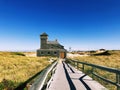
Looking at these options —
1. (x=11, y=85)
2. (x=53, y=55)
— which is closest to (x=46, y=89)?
(x=11, y=85)

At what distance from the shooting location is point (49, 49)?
206 ft

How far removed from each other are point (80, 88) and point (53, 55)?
182 ft

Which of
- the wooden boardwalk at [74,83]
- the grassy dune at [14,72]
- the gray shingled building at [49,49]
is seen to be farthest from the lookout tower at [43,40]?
the wooden boardwalk at [74,83]

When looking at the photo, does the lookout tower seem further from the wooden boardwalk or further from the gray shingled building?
the wooden boardwalk

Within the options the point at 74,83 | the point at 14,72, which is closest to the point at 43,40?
the point at 14,72

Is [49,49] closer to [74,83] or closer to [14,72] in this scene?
[14,72]

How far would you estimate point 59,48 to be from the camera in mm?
63562

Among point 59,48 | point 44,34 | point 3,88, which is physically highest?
point 44,34

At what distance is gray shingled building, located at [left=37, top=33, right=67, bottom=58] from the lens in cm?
6250

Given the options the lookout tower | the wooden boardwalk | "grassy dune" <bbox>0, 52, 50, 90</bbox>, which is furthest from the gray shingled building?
the wooden boardwalk

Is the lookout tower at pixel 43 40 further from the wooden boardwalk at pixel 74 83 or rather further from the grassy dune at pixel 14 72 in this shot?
the wooden boardwalk at pixel 74 83

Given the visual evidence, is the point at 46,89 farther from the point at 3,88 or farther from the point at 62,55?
the point at 62,55

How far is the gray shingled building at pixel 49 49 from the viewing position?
6250 centimetres

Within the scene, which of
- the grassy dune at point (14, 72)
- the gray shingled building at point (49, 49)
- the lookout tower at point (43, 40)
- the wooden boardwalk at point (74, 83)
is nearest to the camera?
the wooden boardwalk at point (74, 83)
